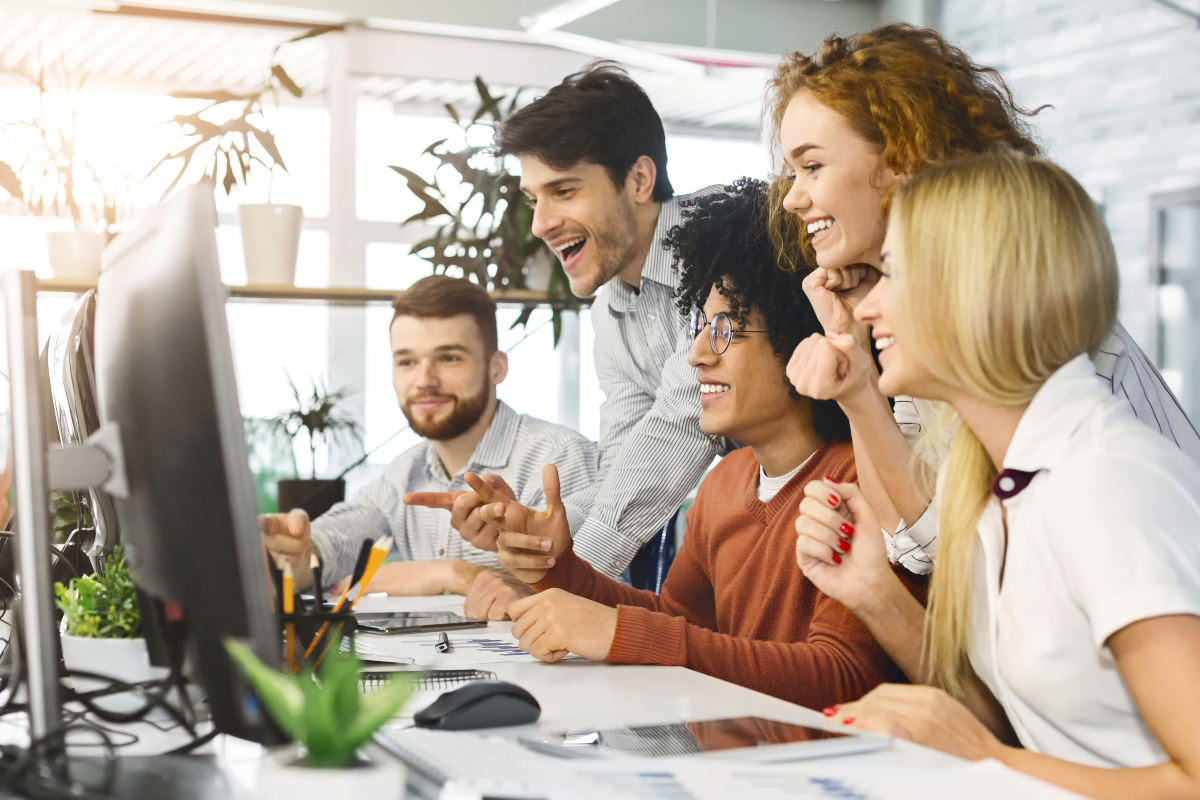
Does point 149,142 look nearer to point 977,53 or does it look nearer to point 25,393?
point 977,53

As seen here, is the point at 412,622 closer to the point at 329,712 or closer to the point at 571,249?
the point at 329,712

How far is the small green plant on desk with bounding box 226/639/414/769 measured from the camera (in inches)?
26.2

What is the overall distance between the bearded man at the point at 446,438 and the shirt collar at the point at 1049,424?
1.65 meters

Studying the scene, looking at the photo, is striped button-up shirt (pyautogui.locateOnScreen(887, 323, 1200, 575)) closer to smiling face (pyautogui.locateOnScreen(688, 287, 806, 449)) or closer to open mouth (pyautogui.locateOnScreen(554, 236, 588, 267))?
smiling face (pyautogui.locateOnScreen(688, 287, 806, 449))

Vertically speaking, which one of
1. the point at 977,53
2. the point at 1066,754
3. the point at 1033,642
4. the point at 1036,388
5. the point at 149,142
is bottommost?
the point at 1066,754

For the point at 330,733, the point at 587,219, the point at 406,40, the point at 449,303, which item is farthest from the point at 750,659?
the point at 406,40

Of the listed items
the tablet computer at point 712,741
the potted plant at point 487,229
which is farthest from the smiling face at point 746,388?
the potted plant at point 487,229

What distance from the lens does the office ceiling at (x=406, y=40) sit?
5559 millimetres

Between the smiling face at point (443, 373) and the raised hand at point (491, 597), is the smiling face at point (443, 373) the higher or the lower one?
the higher one

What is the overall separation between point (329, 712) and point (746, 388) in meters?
1.16

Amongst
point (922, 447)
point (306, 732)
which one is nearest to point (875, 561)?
point (922, 447)

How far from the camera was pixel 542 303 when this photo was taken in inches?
156

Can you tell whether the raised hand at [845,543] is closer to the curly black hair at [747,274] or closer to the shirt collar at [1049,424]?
the shirt collar at [1049,424]

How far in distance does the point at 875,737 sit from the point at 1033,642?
222mm
